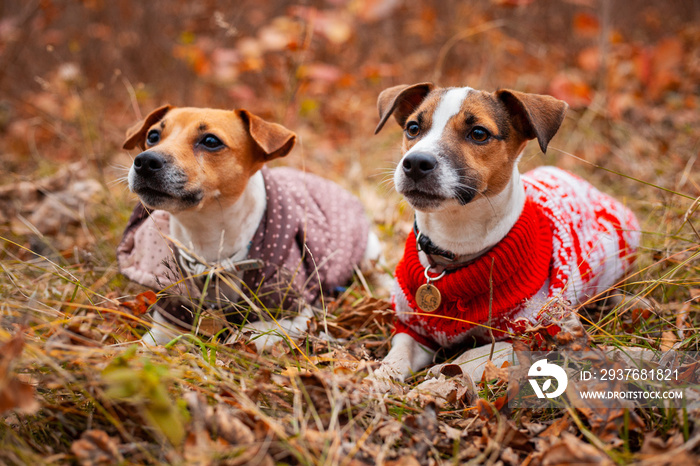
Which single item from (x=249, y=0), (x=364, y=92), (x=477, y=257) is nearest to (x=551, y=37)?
(x=364, y=92)

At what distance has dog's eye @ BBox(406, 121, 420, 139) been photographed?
8.89 ft

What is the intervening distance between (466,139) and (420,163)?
0.37 meters

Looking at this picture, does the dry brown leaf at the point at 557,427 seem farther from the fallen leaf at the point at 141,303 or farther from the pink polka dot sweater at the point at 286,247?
the fallen leaf at the point at 141,303

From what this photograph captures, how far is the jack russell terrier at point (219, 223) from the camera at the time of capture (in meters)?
2.71

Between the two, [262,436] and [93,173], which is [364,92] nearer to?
[93,173]

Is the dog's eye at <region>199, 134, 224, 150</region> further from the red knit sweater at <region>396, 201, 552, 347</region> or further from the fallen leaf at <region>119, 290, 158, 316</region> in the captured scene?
the red knit sweater at <region>396, 201, 552, 347</region>

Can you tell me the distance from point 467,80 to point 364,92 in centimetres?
166

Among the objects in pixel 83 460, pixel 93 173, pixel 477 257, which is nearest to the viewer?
pixel 83 460

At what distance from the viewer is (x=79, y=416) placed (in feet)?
6.10

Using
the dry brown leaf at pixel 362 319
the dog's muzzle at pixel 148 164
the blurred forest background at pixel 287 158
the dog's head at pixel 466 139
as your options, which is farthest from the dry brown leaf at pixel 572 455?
the dog's muzzle at pixel 148 164

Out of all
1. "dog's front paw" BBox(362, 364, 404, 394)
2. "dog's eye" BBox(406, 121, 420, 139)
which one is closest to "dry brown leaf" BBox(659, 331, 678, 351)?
"dog's front paw" BBox(362, 364, 404, 394)

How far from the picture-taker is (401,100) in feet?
9.74

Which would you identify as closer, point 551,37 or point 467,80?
point 467,80

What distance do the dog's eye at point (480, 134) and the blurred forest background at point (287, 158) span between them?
2.04ft
